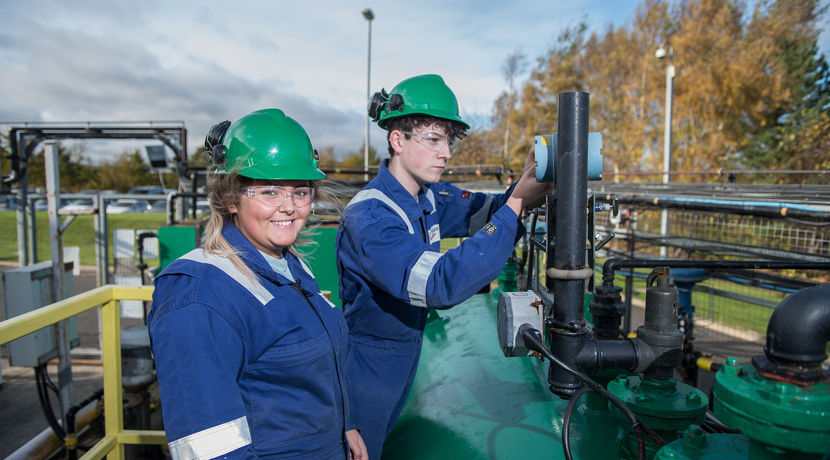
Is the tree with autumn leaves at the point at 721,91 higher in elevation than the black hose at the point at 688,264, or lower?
higher

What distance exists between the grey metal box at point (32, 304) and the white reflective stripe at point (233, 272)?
11.7ft

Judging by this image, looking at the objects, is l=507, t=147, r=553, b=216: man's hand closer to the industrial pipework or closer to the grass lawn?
the industrial pipework

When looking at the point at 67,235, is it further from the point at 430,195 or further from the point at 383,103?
the point at 383,103

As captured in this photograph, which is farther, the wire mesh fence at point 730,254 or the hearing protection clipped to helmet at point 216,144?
the wire mesh fence at point 730,254

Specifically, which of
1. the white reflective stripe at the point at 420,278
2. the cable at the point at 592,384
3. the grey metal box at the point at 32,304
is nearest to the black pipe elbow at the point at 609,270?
the cable at the point at 592,384

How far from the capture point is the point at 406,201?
2016mm

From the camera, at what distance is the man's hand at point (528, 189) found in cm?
161

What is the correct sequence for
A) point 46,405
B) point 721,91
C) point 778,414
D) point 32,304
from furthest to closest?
point 721,91 < point 32,304 < point 46,405 < point 778,414

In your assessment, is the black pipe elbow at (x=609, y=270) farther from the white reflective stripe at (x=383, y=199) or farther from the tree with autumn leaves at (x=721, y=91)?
the tree with autumn leaves at (x=721, y=91)

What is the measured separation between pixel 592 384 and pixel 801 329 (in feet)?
1.51

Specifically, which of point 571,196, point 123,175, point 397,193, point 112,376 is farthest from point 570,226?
point 123,175

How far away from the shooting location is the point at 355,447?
1738 millimetres

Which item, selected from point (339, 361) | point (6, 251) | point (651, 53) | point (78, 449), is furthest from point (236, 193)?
point (651, 53)

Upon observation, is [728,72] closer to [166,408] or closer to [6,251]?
[166,408]
